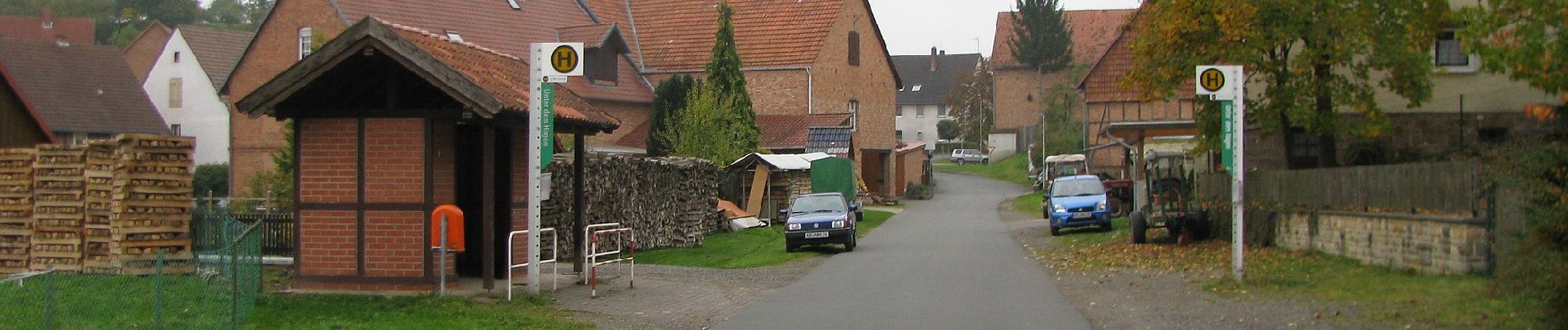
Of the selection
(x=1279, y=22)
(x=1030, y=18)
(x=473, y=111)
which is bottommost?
(x=473, y=111)

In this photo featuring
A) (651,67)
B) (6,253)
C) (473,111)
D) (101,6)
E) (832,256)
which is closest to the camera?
(473,111)

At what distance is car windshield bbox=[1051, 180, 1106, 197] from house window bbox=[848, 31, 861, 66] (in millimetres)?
21794

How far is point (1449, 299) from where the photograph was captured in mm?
13852

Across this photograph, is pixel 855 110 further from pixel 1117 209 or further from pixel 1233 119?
pixel 1233 119

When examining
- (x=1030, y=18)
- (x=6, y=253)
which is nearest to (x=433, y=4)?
(x=6, y=253)

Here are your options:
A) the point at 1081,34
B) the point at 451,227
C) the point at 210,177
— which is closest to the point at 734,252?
the point at 451,227

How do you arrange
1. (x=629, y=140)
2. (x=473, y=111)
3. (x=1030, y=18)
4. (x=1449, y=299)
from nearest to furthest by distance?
(x=1449, y=299) < (x=473, y=111) < (x=629, y=140) < (x=1030, y=18)

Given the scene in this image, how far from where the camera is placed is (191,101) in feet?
192

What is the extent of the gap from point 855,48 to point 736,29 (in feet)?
17.2

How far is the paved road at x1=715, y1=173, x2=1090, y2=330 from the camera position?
556 inches

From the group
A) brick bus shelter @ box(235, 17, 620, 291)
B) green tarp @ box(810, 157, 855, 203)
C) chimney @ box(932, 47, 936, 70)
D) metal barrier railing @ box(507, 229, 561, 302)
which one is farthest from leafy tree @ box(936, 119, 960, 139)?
brick bus shelter @ box(235, 17, 620, 291)

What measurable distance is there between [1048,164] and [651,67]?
16.4 meters

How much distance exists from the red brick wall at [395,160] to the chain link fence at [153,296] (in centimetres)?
142

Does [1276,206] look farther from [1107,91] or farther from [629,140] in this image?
[1107,91]
